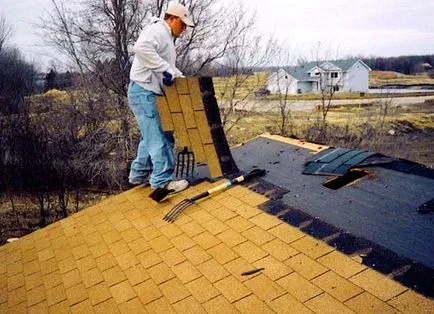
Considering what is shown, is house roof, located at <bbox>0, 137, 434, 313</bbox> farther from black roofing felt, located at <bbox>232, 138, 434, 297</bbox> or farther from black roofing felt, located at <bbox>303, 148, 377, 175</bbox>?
black roofing felt, located at <bbox>303, 148, 377, 175</bbox>

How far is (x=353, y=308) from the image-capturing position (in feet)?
6.70

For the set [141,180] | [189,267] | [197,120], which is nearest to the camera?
[189,267]

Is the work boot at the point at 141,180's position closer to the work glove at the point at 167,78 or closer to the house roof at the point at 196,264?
the house roof at the point at 196,264

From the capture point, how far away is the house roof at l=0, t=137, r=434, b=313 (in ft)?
7.38

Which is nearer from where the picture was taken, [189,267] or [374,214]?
[189,267]

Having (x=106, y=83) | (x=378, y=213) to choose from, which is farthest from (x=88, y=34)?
(x=378, y=213)

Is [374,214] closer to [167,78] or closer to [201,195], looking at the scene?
[201,195]

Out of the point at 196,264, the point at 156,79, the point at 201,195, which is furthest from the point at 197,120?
the point at 196,264

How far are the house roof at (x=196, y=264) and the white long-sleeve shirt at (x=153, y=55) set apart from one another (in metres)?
1.24

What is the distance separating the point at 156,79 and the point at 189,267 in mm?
2111

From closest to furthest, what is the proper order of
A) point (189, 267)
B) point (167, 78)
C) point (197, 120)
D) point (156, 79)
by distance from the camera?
point (189, 267)
point (167, 78)
point (156, 79)
point (197, 120)

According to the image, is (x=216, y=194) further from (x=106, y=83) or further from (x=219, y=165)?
(x=106, y=83)

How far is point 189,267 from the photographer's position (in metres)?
2.85

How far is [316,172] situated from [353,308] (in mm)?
2064
